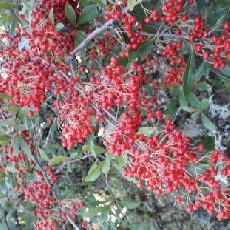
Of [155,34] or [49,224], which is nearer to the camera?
[155,34]

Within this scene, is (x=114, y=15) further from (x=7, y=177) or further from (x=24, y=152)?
(x=7, y=177)

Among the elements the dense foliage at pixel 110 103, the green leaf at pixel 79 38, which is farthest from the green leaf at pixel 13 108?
the green leaf at pixel 79 38

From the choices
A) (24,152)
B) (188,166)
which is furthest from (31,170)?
(188,166)

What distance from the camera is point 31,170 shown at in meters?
2.70

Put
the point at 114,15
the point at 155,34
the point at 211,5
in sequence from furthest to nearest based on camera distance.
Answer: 1. the point at 211,5
2. the point at 155,34
3. the point at 114,15

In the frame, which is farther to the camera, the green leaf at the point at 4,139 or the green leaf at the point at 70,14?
the green leaf at the point at 4,139

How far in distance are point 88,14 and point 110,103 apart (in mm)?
634

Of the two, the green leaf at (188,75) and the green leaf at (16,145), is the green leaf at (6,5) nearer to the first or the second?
the green leaf at (16,145)

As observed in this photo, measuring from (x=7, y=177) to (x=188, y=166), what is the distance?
141 cm

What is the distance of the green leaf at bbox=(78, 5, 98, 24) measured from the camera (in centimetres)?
222

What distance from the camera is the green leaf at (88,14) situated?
7.29 feet

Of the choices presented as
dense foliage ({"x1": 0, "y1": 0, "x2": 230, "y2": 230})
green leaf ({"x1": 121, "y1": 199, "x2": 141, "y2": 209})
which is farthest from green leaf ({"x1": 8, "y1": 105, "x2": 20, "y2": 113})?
green leaf ({"x1": 121, "y1": 199, "x2": 141, "y2": 209})

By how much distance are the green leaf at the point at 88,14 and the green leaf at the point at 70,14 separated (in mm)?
41

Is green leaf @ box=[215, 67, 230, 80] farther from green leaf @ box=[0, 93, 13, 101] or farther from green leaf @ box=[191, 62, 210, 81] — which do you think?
green leaf @ box=[0, 93, 13, 101]
